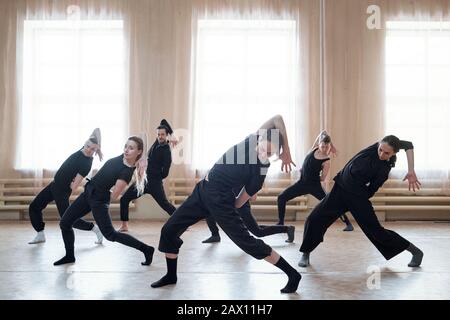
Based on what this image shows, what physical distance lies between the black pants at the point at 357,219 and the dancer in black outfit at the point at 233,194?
0.80 metres

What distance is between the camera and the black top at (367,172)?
143 inches

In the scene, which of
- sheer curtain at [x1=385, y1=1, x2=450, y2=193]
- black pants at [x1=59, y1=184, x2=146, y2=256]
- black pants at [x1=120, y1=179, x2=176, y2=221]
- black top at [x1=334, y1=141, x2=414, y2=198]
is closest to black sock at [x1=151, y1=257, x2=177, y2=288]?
black pants at [x1=59, y1=184, x2=146, y2=256]

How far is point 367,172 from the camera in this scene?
3.66 metres

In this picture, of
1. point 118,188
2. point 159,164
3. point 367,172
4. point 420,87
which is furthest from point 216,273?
point 420,87

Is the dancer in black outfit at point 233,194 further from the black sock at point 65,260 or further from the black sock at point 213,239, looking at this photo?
the black sock at point 213,239

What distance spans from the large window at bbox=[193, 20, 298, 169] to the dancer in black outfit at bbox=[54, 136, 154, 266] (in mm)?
3225

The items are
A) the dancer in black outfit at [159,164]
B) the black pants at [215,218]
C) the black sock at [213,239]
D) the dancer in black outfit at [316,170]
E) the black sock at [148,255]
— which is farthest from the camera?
the dancer in black outfit at [159,164]

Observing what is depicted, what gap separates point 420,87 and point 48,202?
204 inches

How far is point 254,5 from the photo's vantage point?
7.15 metres

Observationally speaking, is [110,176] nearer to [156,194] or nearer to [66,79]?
[156,194]

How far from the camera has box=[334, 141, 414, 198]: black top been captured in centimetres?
364

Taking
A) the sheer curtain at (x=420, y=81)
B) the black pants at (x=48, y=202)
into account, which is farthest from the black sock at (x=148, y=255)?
the sheer curtain at (x=420, y=81)
